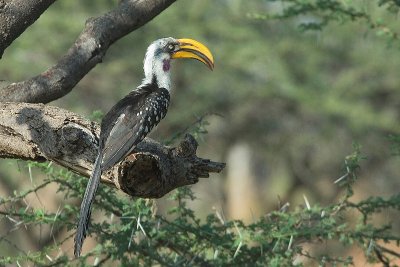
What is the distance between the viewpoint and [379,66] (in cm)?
1477

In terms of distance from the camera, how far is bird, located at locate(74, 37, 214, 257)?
3.92 metres

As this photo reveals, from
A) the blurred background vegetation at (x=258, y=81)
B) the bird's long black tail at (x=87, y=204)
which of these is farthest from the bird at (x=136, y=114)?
the blurred background vegetation at (x=258, y=81)

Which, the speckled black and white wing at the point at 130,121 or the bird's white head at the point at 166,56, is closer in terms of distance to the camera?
the speckled black and white wing at the point at 130,121

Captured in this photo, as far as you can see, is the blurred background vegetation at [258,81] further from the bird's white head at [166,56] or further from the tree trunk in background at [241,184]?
the bird's white head at [166,56]

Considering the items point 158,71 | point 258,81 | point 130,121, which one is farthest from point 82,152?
point 258,81

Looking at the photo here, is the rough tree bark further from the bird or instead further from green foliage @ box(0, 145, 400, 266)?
green foliage @ box(0, 145, 400, 266)

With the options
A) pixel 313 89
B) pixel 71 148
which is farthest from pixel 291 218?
pixel 313 89

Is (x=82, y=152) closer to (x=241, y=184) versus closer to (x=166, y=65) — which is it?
(x=166, y=65)

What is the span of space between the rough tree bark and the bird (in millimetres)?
46

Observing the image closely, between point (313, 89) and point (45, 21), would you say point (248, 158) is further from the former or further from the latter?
point (45, 21)

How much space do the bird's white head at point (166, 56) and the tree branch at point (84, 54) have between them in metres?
0.54

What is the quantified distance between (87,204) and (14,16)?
1000 mm

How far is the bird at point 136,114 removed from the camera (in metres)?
3.92

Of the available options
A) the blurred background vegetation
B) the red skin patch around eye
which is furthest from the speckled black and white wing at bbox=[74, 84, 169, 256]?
the blurred background vegetation
